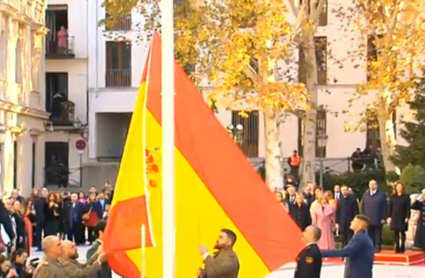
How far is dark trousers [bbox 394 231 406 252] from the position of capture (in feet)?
83.3

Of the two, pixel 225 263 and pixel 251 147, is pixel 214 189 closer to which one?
pixel 225 263

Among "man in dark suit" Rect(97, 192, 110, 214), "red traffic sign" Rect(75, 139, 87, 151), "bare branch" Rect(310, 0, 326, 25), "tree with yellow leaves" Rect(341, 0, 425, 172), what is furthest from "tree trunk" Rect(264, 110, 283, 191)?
"red traffic sign" Rect(75, 139, 87, 151)

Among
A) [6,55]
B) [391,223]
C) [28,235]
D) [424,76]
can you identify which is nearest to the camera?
[28,235]

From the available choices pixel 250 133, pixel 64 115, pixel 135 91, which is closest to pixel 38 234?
pixel 250 133

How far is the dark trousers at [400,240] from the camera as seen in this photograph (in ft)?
83.3

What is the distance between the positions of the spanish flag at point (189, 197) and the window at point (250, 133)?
43.6 meters

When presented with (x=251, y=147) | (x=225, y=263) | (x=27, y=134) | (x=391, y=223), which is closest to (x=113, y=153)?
(x=251, y=147)

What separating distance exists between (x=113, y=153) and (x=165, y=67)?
49048mm

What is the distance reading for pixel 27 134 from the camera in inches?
1810

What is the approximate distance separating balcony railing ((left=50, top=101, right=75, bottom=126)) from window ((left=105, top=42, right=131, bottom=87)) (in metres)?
2.21

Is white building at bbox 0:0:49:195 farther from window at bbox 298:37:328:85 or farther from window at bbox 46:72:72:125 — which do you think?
window at bbox 298:37:328:85

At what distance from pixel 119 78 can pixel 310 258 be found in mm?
44009

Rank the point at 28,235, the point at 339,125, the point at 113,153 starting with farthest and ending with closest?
1. the point at 113,153
2. the point at 339,125
3. the point at 28,235

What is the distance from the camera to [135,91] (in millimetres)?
54875
